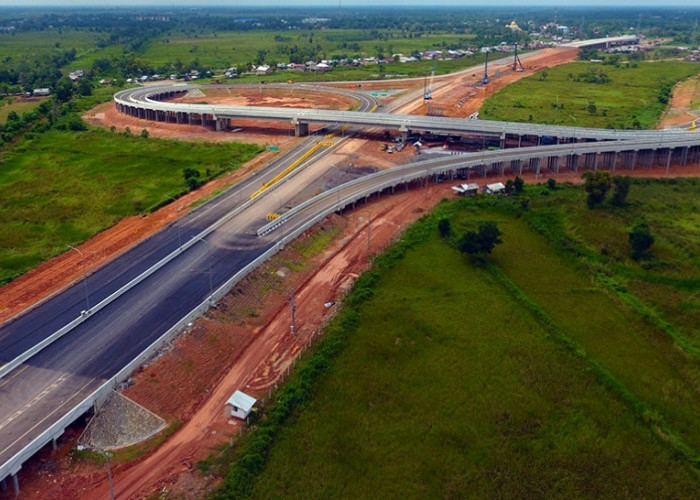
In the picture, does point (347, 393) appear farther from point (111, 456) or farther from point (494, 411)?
point (111, 456)

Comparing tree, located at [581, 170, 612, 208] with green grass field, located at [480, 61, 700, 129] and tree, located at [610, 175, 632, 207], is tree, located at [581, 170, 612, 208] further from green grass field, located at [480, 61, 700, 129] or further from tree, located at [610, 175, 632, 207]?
green grass field, located at [480, 61, 700, 129]

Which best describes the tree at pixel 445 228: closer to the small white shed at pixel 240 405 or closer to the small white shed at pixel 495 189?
the small white shed at pixel 495 189

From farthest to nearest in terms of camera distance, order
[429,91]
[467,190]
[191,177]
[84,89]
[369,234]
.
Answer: [84,89] → [429,91] → [191,177] → [467,190] → [369,234]

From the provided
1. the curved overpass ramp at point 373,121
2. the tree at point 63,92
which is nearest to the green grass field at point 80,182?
the curved overpass ramp at point 373,121

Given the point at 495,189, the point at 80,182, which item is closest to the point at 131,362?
the point at 80,182

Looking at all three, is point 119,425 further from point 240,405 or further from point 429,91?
point 429,91
